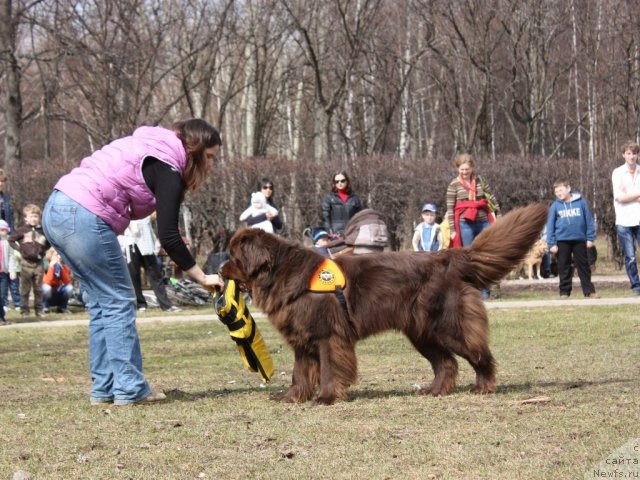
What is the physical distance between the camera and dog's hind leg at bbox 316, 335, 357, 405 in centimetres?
655

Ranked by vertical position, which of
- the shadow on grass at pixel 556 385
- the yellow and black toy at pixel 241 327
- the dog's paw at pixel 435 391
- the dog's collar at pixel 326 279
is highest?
the dog's collar at pixel 326 279

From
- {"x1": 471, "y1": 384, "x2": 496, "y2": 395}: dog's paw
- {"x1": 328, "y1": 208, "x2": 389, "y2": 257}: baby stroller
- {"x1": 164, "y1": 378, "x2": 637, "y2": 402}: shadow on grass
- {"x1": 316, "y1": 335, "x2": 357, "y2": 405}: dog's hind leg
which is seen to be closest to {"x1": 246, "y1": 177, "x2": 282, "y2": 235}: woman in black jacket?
{"x1": 328, "y1": 208, "x2": 389, "y2": 257}: baby stroller

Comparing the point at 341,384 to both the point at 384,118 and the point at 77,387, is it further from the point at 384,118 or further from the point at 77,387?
the point at 384,118

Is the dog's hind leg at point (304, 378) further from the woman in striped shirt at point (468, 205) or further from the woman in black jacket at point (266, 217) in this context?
the woman in black jacket at point (266, 217)

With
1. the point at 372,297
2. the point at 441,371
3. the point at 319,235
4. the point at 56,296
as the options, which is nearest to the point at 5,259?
the point at 56,296

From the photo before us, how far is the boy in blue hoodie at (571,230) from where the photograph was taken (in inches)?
567

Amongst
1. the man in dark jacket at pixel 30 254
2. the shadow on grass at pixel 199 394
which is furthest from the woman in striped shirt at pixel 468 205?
the shadow on grass at pixel 199 394

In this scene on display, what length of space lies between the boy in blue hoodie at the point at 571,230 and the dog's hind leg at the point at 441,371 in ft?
25.9

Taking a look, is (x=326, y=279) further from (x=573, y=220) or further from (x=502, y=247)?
(x=573, y=220)

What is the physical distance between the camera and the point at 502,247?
6.70 metres

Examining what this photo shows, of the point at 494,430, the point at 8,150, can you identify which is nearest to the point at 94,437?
the point at 494,430

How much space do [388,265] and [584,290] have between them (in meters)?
8.78

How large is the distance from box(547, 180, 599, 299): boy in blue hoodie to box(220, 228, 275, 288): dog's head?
28.0 ft

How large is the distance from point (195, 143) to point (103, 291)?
3.81ft
